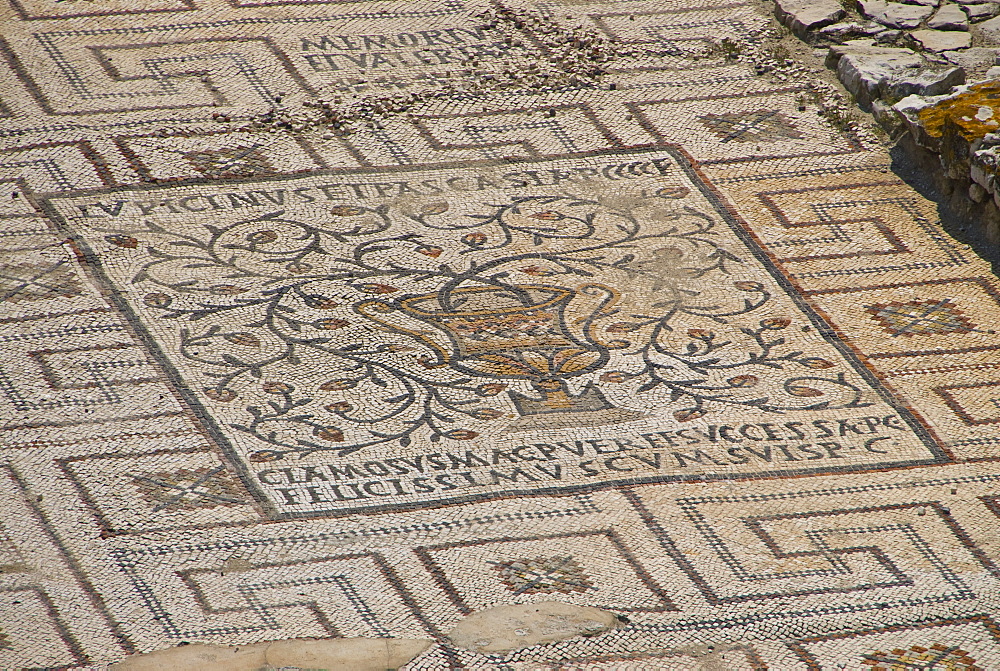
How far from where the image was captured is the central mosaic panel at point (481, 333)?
4.39 meters

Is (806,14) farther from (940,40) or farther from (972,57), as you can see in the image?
(972,57)


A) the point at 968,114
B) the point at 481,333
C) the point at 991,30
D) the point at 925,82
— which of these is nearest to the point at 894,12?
the point at 991,30

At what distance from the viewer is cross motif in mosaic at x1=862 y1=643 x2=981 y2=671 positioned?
142 inches

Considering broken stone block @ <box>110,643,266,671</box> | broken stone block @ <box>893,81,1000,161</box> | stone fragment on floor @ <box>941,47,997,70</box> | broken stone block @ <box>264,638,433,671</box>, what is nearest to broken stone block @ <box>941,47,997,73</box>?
stone fragment on floor @ <box>941,47,997,70</box>

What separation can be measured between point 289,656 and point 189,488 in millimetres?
762

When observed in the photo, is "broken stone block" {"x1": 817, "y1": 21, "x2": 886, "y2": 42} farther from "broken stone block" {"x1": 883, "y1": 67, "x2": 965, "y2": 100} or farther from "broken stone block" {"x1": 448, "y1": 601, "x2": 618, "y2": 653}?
"broken stone block" {"x1": 448, "y1": 601, "x2": 618, "y2": 653}

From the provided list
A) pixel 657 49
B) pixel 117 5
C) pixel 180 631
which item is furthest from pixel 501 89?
pixel 180 631

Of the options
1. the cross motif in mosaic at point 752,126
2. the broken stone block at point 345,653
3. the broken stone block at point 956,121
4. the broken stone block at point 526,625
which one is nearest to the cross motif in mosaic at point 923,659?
the broken stone block at point 526,625

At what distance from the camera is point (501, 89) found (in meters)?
6.58

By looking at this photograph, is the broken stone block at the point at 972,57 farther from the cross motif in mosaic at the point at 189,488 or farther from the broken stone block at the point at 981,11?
the cross motif in mosaic at the point at 189,488

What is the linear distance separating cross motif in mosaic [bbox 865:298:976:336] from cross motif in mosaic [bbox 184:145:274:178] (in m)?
2.35

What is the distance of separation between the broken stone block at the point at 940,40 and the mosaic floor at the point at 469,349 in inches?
24.3

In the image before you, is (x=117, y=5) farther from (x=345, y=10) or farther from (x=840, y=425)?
(x=840, y=425)

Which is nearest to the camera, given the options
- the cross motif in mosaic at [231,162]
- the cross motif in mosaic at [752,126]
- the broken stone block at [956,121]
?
the broken stone block at [956,121]
